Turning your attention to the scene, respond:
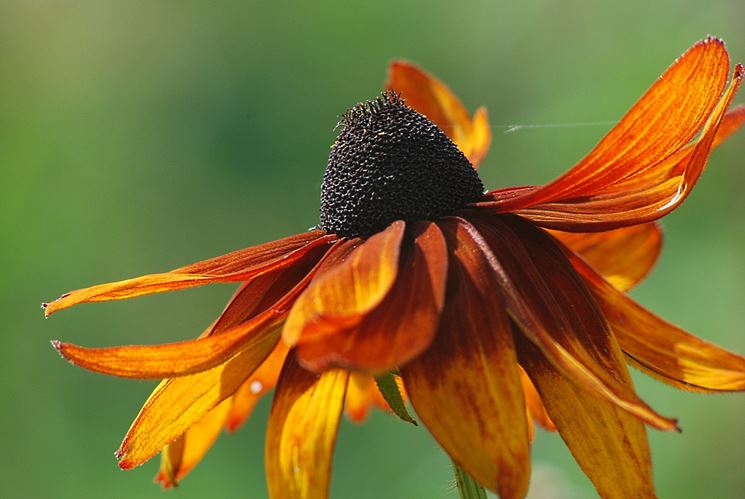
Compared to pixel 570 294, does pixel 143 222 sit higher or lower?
lower

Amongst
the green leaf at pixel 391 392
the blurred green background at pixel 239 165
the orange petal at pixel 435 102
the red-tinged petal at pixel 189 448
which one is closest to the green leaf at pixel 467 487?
the green leaf at pixel 391 392

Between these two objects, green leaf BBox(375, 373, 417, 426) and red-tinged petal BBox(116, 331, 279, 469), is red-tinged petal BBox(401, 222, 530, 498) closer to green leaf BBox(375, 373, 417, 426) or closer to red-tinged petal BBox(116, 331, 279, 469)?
green leaf BBox(375, 373, 417, 426)

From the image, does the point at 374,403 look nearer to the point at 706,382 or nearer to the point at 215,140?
the point at 706,382

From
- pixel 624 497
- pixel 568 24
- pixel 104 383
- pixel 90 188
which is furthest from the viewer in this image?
pixel 568 24

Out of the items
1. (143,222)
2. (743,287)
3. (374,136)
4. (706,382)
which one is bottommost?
(743,287)

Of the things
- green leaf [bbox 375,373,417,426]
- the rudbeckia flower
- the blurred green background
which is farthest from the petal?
the blurred green background

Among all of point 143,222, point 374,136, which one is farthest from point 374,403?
point 143,222
